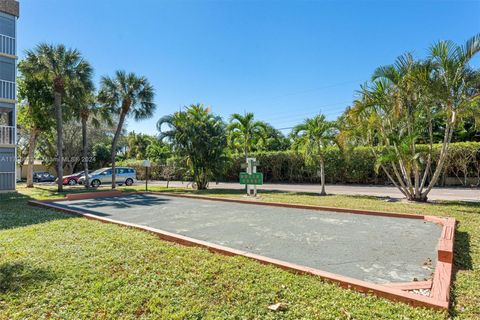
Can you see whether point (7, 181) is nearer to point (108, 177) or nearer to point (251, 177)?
point (108, 177)

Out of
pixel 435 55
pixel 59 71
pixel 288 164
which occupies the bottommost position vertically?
pixel 288 164

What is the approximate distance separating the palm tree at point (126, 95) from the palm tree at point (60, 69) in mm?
1529

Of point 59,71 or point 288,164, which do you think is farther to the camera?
point 288,164

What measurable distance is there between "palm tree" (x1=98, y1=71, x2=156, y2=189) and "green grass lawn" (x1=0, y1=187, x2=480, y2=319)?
563 inches

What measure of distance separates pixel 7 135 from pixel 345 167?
834 inches

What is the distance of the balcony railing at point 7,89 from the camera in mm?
14430

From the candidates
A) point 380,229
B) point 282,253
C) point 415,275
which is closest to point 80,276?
point 282,253

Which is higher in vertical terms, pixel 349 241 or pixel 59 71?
pixel 59 71

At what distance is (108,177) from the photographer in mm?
22156

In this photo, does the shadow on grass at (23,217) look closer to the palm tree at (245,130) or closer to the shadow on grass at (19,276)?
the shadow on grass at (19,276)

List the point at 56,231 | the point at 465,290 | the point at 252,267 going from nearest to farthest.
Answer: the point at 465,290, the point at 252,267, the point at 56,231

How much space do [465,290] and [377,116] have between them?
27.2ft

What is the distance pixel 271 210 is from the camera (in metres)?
8.62

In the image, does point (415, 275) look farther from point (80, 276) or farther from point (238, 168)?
point (238, 168)
